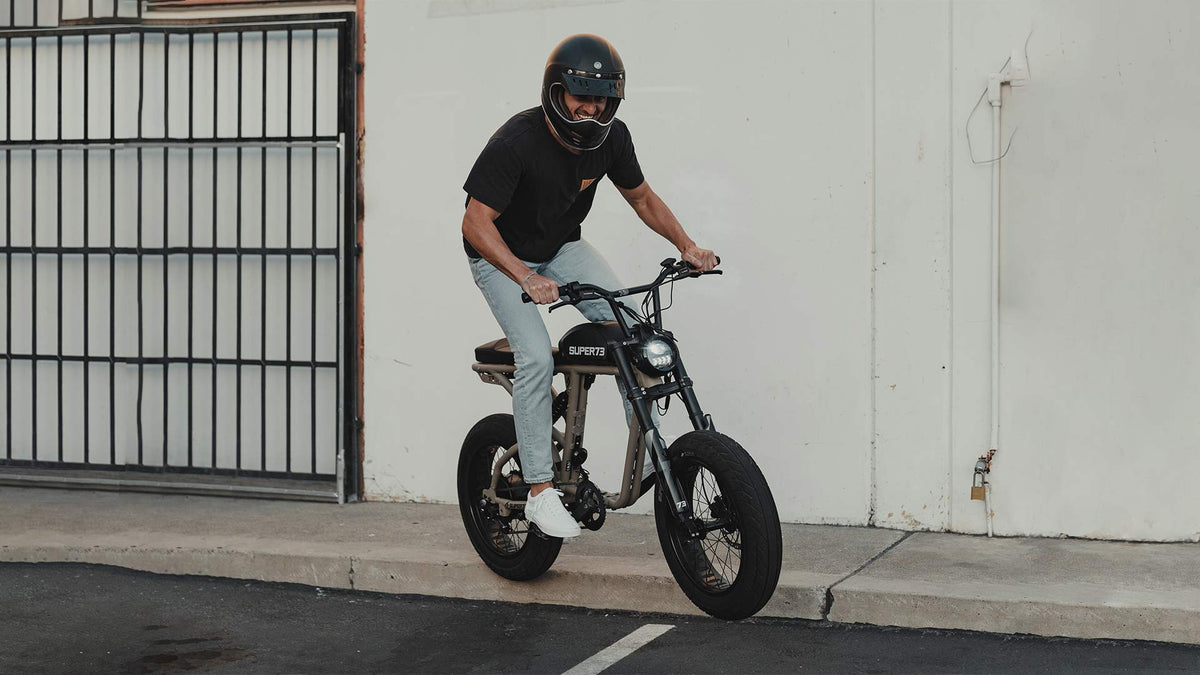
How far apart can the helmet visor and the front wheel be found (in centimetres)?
128

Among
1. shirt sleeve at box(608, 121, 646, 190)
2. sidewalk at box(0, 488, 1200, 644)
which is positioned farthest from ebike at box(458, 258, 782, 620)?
shirt sleeve at box(608, 121, 646, 190)

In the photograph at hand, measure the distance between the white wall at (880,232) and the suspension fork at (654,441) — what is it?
1.83 m

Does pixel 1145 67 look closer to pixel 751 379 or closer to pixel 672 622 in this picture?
pixel 751 379

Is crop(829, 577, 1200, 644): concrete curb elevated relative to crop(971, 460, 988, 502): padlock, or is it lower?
lower

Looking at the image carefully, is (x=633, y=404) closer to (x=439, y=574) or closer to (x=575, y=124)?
(x=575, y=124)

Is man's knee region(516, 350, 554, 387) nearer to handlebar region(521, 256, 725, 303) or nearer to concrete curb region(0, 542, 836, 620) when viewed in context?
handlebar region(521, 256, 725, 303)

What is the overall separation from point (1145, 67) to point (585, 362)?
2.84 meters

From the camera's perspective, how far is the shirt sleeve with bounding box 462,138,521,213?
5.34m

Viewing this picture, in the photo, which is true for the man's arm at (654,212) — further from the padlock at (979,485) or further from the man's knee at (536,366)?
the padlock at (979,485)

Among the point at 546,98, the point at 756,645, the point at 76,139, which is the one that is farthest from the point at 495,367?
the point at 76,139

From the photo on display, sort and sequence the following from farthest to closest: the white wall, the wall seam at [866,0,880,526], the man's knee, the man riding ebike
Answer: the wall seam at [866,0,880,526] < the white wall < the man's knee < the man riding ebike

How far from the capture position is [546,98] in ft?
17.4

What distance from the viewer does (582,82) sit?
5.16 meters

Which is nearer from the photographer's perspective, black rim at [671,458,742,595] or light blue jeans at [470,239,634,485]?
black rim at [671,458,742,595]
